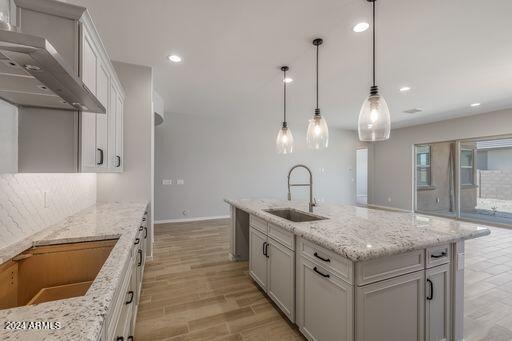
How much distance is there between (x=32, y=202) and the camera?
1580mm

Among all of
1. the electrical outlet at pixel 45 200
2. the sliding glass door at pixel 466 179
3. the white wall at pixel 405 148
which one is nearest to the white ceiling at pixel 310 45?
the white wall at pixel 405 148

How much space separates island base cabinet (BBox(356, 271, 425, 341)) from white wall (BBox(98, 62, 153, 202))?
2943 mm

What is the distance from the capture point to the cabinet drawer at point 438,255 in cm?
154

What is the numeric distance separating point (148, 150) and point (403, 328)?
335cm

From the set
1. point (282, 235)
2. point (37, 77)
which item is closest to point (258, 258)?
point (282, 235)

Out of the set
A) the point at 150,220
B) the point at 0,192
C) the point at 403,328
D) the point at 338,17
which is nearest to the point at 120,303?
the point at 0,192

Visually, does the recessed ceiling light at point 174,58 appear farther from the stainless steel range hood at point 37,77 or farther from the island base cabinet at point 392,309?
the island base cabinet at point 392,309

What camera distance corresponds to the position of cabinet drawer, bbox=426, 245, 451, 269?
154 cm

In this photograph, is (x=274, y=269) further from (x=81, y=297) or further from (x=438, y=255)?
(x=81, y=297)

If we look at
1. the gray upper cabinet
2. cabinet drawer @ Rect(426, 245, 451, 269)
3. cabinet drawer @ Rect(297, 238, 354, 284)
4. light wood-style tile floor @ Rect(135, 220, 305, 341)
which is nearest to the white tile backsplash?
the gray upper cabinet

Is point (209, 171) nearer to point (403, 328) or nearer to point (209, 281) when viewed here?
point (209, 281)

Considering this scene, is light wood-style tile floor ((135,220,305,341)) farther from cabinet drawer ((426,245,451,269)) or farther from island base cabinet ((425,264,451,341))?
cabinet drawer ((426,245,451,269))

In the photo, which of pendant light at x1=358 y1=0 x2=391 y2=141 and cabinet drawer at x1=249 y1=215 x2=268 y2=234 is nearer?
pendant light at x1=358 y1=0 x2=391 y2=141

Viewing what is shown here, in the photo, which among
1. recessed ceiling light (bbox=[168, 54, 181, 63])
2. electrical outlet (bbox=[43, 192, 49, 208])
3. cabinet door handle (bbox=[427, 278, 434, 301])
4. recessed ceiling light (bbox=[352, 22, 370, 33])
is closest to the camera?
cabinet door handle (bbox=[427, 278, 434, 301])
